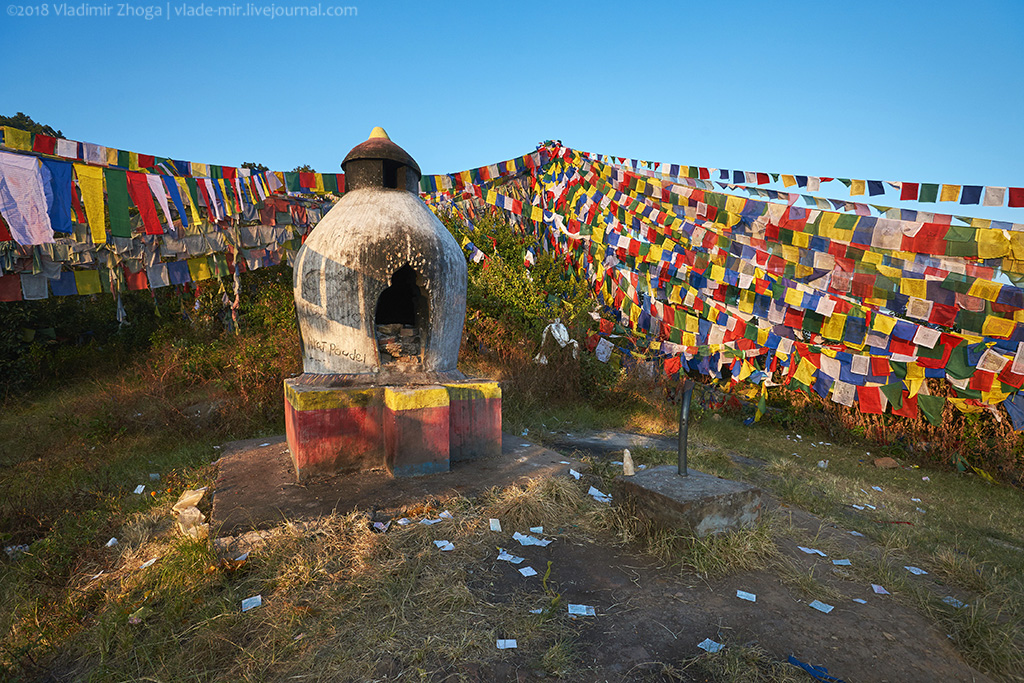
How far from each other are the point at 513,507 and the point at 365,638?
5.18ft

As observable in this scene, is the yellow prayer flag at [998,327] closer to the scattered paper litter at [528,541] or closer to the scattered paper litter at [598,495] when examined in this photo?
the scattered paper litter at [598,495]

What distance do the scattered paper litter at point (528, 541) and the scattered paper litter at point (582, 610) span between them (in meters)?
0.71

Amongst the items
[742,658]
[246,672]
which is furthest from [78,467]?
[742,658]

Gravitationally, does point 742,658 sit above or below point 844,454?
above

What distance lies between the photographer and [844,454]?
23.4 feet

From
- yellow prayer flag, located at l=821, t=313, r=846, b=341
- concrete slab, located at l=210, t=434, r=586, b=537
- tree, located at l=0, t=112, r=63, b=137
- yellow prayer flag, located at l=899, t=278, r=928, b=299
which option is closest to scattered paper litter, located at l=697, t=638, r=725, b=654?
concrete slab, located at l=210, t=434, r=586, b=537

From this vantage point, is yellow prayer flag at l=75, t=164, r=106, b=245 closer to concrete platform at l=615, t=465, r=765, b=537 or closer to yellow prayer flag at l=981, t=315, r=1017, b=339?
concrete platform at l=615, t=465, r=765, b=537

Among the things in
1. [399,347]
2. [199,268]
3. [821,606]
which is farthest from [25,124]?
[821,606]

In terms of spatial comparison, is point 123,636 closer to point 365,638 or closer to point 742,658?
point 365,638

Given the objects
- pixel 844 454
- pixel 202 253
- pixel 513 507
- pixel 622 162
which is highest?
pixel 622 162

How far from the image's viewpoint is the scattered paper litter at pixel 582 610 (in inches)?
115

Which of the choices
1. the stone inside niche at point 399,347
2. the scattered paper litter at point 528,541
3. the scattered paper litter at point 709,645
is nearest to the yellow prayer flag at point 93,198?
the stone inside niche at point 399,347

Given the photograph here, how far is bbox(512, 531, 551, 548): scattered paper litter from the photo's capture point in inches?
146

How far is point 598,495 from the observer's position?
451cm
